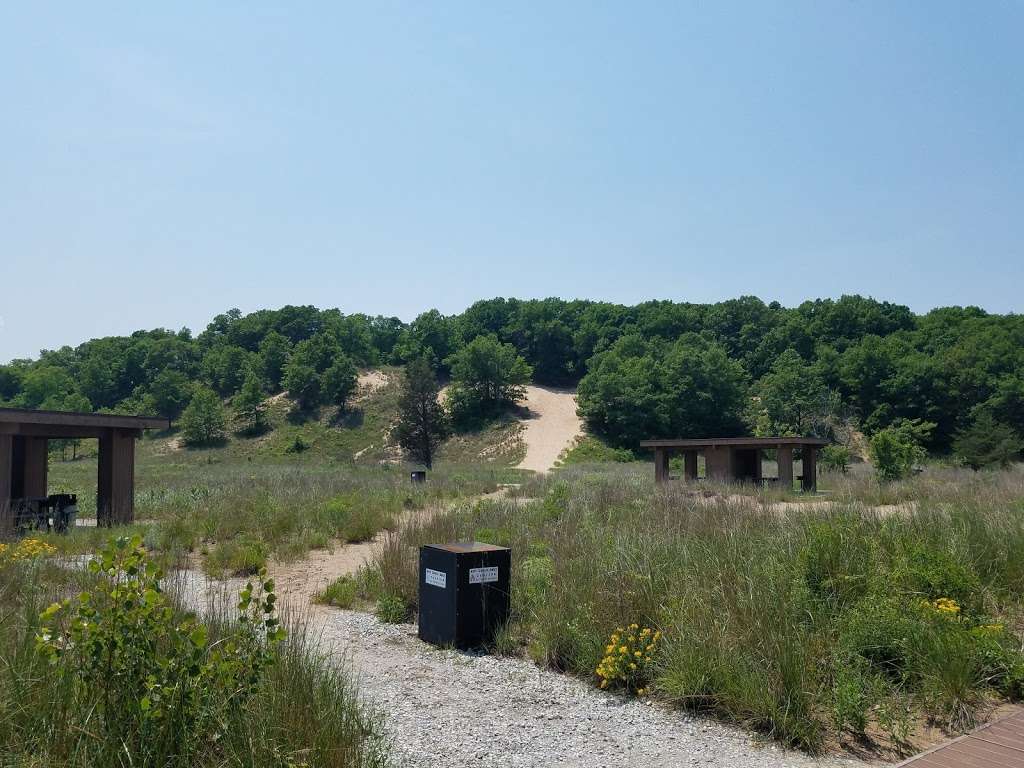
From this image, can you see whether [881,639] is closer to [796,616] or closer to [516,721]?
[796,616]

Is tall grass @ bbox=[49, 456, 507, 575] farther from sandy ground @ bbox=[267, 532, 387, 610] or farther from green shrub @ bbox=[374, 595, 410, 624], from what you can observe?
green shrub @ bbox=[374, 595, 410, 624]

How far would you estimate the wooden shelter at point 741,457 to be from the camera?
23.5 metres

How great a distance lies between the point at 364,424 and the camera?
6544 cm

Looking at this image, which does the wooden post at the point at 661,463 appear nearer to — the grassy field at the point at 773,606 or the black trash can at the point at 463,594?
the grassy field at the point at 773,606

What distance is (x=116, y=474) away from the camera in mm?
14914

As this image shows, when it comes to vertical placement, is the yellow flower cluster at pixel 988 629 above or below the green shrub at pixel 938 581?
below

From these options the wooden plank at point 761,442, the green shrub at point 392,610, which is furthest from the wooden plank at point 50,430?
the wooden plank at point 761,442

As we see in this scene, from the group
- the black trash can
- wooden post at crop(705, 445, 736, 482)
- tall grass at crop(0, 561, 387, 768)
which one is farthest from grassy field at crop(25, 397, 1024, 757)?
wooden post at crop(705, 445, 736, 482)

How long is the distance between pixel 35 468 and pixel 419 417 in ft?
124

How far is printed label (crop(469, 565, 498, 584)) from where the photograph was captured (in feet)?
21.0

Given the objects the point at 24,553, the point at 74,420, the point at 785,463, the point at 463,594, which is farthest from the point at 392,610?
the point at 785,463

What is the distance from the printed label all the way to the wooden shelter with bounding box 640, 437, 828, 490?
17826 mm

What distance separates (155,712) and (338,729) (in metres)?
0.82

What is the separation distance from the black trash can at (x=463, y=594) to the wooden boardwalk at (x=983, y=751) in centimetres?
333
